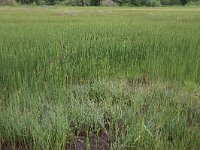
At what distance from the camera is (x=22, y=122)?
3.16m

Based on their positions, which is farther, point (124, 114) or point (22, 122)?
point (124, 114)

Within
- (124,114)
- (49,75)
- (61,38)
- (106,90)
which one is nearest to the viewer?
(124,114)

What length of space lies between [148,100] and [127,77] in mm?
1187

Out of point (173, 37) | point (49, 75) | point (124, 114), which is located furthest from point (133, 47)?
point (124, 114)

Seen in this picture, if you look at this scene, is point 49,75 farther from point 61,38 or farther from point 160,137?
point 61,38

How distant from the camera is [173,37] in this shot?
7516mm

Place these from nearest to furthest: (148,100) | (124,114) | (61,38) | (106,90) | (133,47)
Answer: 1. (124,114)
2. (148,100)
3. (106,90)
4. (133,47)
5. (61,38)

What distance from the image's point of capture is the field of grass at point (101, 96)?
9.82 feet

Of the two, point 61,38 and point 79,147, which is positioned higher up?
point 61,38

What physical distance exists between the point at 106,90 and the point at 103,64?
889 mm

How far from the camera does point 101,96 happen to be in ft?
13.6

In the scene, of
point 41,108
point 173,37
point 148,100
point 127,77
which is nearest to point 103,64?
point 127,77

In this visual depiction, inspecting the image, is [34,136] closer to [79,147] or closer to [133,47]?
[79,147]

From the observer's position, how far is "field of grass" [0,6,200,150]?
2.99m
